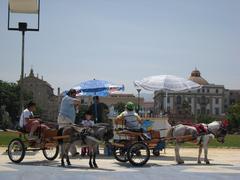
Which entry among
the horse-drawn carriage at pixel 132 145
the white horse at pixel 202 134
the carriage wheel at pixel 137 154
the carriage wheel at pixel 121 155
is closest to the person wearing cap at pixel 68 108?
the horse-drawn carriage at pixel 132 145

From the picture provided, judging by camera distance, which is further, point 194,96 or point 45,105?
point 194,96

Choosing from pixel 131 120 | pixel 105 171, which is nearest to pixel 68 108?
pixel 131 120

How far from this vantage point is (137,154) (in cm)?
1603

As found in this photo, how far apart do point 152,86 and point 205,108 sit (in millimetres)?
173127

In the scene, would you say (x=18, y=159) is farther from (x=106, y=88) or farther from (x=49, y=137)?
(x=106, y=88)

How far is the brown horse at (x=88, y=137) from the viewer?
49.7 feet

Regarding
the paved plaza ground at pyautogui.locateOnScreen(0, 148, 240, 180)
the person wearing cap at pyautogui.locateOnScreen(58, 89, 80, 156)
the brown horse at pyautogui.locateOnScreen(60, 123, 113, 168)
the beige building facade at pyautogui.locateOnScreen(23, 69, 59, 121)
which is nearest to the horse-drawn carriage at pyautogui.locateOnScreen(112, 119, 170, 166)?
the paved plaza ground at pyautogui.locateOnScreen(0, 148, 240, 180)

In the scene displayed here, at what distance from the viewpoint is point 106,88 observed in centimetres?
2164

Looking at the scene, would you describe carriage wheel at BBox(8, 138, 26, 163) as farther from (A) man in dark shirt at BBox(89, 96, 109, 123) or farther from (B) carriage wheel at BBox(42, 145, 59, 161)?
(A) man in dark shirt at BBox(89, 96, 109, 123)

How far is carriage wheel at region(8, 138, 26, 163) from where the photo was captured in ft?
52.4

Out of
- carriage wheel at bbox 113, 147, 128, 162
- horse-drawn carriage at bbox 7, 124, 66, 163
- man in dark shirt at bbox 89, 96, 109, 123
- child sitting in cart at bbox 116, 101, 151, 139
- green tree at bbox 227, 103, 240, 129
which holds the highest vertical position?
green tree at bbox 227, 103, 240, 129

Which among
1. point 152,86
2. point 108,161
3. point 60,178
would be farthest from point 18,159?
point 152,86

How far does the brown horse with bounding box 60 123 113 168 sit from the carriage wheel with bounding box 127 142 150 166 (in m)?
0.72

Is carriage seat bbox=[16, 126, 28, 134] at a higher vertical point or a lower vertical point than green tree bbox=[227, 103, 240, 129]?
lower
